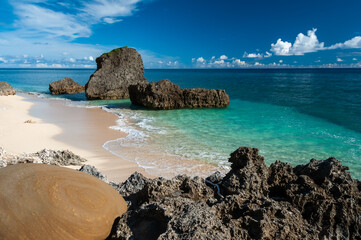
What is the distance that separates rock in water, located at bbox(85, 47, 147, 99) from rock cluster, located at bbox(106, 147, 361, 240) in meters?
22.4

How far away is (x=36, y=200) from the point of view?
8.63 ft

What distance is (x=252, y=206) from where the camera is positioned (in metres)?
3.14

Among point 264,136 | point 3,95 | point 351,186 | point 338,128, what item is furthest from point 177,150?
point 3,95

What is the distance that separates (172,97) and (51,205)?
17.8 meters

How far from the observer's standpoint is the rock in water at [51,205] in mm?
2535

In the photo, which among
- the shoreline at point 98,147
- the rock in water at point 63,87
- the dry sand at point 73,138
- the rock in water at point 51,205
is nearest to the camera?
the rock in water at point 51,205

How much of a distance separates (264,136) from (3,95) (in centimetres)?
2514

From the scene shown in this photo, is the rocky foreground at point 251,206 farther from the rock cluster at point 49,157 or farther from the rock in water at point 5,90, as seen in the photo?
the rock in water at point 5,90

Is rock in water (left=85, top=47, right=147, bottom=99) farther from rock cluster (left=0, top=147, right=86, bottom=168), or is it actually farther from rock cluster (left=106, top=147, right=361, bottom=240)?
→ rock cluster (left=106, top=147, right=361, bottom=240)

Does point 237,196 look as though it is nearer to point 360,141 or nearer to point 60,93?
point 360,141

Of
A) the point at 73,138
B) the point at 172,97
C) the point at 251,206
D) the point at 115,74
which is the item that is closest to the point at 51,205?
the point at 251,206

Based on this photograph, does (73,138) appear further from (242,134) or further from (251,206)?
(251,206)

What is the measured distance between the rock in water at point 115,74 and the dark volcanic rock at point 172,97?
510cm

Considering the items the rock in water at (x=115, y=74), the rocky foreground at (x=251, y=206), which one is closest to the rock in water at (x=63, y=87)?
the rock in water at (x=115, y=74)
